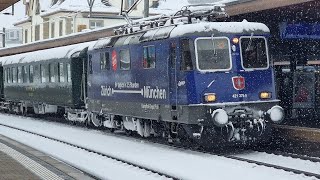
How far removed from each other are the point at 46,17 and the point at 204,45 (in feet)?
138

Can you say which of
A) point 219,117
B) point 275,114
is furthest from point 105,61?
point 275,114

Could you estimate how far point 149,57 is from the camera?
15.1 m

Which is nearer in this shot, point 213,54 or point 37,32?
point 213,54

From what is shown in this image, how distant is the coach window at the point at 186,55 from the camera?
13.5 meters

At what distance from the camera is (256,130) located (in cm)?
1362

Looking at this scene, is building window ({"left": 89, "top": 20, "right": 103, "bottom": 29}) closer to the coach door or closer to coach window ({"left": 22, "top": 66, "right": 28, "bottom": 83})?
coach window ({"left": 22, "top": 66, "right": 28, "bottom": 83})

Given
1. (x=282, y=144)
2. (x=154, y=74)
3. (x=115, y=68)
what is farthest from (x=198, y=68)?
(x=115, y=68)

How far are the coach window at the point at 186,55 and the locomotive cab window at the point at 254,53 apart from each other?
4.37ft

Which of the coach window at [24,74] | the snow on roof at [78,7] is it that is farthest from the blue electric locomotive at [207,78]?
the snow on roof at [78,7]

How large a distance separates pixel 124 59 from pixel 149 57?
64.7 inches

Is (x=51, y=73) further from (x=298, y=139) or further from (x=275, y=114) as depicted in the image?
(x=298, y=139)

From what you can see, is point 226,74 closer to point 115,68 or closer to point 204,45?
point 204,45

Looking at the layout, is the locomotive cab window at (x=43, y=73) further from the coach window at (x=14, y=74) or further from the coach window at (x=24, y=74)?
the coach window at (x=14, y=74)

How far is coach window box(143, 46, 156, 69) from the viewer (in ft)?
48.7
